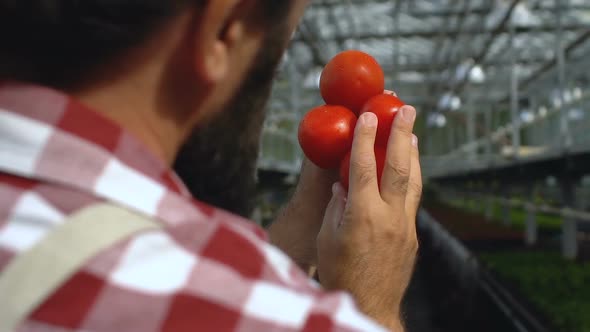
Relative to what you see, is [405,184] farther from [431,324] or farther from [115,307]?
[431,324]

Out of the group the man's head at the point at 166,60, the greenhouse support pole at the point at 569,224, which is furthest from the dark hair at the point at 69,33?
the greenhouse support pole at the point at 569,224

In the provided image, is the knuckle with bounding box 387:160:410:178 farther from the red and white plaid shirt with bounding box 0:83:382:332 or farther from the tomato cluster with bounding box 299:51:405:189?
the red and white plaid shirt with bounding box 0:83:382:332

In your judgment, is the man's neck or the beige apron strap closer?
the beige apron strap

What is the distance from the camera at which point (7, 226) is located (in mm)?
436

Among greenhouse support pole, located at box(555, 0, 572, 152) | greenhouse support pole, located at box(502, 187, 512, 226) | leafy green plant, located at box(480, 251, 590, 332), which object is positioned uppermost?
greenhouse support pole, located at box(555, 0, 572, 152)

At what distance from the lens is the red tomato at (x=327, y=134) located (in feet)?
3.33

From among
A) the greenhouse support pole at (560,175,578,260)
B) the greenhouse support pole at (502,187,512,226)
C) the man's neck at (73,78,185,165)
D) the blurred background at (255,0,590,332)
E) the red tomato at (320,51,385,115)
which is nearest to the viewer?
the man's neck at (73,78,185,165)

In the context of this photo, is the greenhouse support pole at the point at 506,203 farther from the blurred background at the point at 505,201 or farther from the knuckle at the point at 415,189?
the knuckle at the point at 415,189

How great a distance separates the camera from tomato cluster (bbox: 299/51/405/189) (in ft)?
3.22

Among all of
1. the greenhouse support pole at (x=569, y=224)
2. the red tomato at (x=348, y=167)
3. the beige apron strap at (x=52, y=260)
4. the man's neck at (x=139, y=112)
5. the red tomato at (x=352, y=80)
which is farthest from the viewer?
the greenhouse support pole at (x=569, y=224)

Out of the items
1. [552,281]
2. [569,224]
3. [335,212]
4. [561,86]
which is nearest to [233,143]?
[335,212]

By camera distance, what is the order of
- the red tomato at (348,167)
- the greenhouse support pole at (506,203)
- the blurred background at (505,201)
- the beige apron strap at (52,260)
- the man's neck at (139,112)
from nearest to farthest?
the beige apron strap at (52,260), the man's neck at (139,112), the red tomato at (348,167), the blurred background at (505,201), the greenhouse support pole at (506,203)

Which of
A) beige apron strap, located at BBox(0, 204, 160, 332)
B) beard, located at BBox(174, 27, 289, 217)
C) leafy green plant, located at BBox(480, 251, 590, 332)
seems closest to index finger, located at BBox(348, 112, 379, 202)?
beard, located at BBox(174, 27, 289, 217)

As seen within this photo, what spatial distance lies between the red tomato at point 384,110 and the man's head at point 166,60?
36 centimetres
